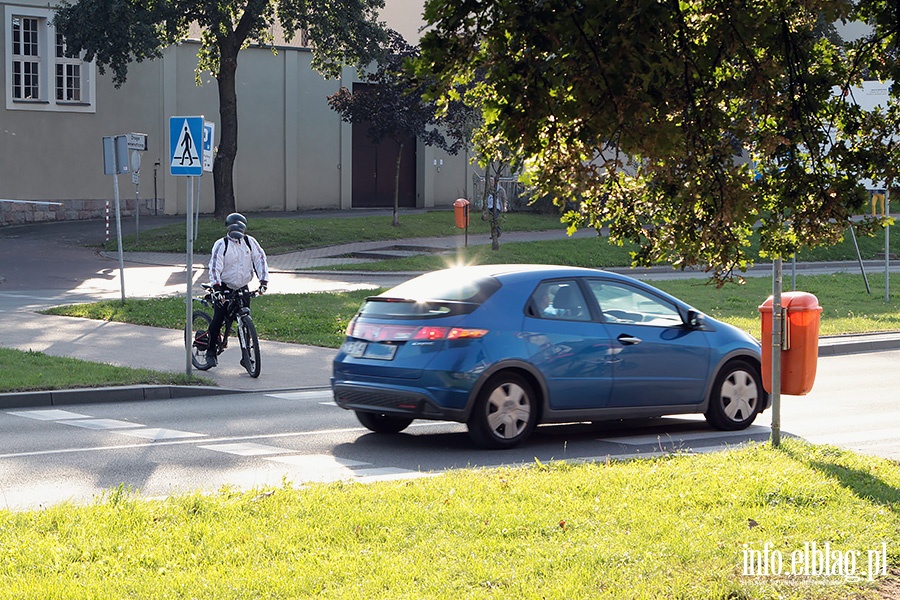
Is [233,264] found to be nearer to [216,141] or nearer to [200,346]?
[200,346]

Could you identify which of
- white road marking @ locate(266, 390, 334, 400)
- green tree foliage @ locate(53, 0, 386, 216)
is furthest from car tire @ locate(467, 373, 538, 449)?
green tree foliage @ locate(53, 0, 386, 216)

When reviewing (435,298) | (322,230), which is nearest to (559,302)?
(435,298)

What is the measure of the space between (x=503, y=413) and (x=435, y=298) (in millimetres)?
1080

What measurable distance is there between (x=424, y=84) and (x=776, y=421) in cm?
449

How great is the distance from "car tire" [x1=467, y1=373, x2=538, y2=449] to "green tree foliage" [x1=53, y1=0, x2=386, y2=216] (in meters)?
28.0

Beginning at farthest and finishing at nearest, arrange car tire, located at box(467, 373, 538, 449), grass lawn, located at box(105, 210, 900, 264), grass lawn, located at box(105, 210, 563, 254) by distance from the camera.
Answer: grass lawn, located at box(105, 210, 563, 254) < grass lawn, located at box(105, 210, 900, 264) < car tire, located at box(467, 373, 538, 449)

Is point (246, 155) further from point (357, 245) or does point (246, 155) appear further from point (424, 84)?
point (424, 84)

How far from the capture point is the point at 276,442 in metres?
10.6

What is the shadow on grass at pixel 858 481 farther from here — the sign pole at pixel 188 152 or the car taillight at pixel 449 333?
the sign pole at pixel 188 152

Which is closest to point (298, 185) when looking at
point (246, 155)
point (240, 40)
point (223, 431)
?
point (246, 155)

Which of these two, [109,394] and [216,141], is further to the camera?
[216,141]

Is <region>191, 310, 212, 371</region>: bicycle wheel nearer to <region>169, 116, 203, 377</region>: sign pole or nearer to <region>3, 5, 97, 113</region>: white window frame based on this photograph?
<region>169, 116, 203, 377</region>: sign pole

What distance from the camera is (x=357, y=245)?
37688 mm

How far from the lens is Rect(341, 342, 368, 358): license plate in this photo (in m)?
10.6
